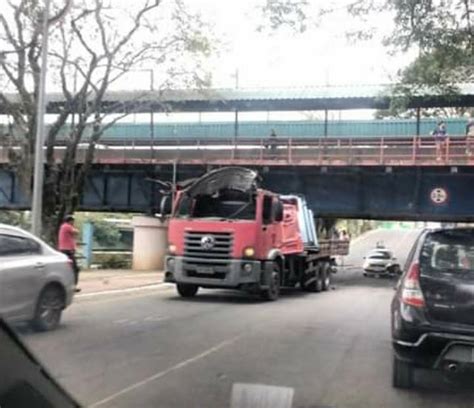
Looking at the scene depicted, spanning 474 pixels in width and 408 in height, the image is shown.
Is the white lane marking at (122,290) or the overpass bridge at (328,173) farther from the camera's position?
the overpass bridge at (328,173)

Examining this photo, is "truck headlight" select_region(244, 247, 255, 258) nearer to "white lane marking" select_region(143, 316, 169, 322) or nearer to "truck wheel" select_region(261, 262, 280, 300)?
"truck wheel" select_region(261, 262, 280, 300)

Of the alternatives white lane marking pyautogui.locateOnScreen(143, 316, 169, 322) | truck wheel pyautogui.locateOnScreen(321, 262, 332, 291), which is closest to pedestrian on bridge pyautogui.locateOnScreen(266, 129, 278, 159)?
truck wheel pyautogui.locateOnScreen(321, 262, 332, 291)

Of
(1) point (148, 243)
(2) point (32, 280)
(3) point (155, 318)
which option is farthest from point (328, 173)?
(2) point (32, 280)

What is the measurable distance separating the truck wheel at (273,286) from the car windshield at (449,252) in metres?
10.8

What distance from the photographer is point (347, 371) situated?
27.9 ft

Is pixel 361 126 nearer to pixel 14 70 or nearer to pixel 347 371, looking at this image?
pixel 14 70

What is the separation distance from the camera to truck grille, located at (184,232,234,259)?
57.3 feet

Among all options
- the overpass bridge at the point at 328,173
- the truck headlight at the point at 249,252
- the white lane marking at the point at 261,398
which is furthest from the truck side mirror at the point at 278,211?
the white lane marking at the point at 261,398

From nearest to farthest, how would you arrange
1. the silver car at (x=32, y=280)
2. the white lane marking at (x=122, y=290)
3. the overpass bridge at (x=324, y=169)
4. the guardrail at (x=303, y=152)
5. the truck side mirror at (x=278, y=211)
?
the silver car at (x=32, y=280) < the white lane marking at (x=122, y=290) < the truck side mirror at (x=278, y=211) < the guardrail at (x=303, y=152) < the overpass bridge at (x=324, y=169)

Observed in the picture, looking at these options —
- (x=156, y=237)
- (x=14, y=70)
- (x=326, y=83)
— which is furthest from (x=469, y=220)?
(x=14, y=70)

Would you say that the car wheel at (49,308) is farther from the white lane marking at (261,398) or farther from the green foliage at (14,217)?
the green foliage at (14,217)

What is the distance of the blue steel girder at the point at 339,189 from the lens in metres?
29.0

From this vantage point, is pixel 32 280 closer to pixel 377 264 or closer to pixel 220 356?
pixel 220 356

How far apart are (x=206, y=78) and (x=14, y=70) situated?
6.31 m
